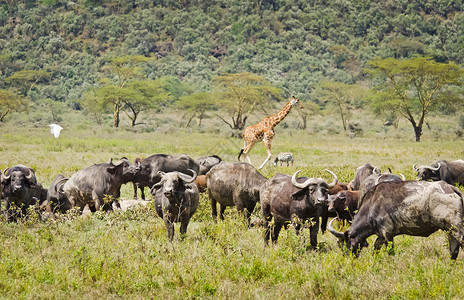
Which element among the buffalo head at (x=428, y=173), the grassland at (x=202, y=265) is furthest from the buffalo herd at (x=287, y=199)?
the buffalo head at (x=428, y=173)

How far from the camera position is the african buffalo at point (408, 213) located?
6520mm

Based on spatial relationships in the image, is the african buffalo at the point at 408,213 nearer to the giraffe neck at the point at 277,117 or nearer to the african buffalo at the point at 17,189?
the african buffalo at the point at 17,189

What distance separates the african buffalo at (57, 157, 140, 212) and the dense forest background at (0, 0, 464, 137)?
61.0 m

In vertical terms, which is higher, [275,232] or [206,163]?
[275,232]

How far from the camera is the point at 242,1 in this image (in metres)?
111

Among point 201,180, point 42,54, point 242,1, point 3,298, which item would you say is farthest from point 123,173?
point 242,1

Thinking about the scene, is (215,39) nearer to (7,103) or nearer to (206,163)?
(7,103)

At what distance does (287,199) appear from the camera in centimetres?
794

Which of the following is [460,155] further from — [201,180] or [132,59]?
[132,59]

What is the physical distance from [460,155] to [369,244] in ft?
66.3

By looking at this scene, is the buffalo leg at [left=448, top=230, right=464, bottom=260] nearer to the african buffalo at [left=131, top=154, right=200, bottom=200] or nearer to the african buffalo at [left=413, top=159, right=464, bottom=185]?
the african buffalo at [left=413, top=159, right=464, bottom=185]

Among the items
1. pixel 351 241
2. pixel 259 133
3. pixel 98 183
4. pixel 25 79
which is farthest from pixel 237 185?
pixel 25 79

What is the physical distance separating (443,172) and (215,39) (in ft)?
296

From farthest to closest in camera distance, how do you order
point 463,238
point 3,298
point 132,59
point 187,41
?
point 187,41 → point 132,59 → point 463,238 → point 3,298
